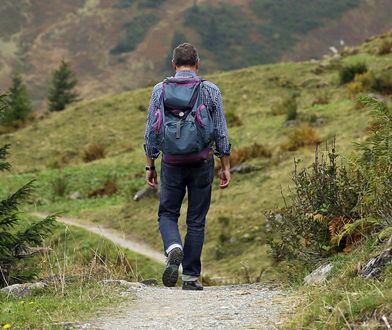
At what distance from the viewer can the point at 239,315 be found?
554cm

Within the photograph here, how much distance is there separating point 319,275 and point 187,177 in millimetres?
1659

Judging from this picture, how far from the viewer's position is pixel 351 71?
26375 mm

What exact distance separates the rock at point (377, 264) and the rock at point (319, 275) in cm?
62

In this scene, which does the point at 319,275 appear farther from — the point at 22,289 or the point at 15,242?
the point at 15,242

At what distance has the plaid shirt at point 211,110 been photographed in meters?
7.09

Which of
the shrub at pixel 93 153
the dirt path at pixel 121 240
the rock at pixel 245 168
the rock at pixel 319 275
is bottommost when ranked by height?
the shrub at pixel 93 153

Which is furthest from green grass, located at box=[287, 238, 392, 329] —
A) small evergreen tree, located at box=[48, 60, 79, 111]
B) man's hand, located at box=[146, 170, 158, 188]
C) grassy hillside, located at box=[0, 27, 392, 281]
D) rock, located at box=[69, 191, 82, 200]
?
small evergreen tree, located at box=[48, 60, 79, 111]

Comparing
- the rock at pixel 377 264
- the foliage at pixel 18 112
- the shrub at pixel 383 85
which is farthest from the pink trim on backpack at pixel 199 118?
the foliage at pixel 18 112

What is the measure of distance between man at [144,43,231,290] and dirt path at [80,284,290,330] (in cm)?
56

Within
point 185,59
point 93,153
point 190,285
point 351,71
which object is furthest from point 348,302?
point 93,153

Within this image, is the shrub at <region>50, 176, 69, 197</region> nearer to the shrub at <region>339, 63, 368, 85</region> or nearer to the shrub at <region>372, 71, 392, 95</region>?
the shrub at <region>372, 71, 392, 95</region>

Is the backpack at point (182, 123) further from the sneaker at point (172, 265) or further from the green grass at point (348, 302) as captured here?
the green grass at point (348, 302)

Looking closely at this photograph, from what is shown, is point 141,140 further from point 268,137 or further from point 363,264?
point 363,264

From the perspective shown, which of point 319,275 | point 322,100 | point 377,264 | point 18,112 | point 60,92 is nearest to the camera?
point 377,264
